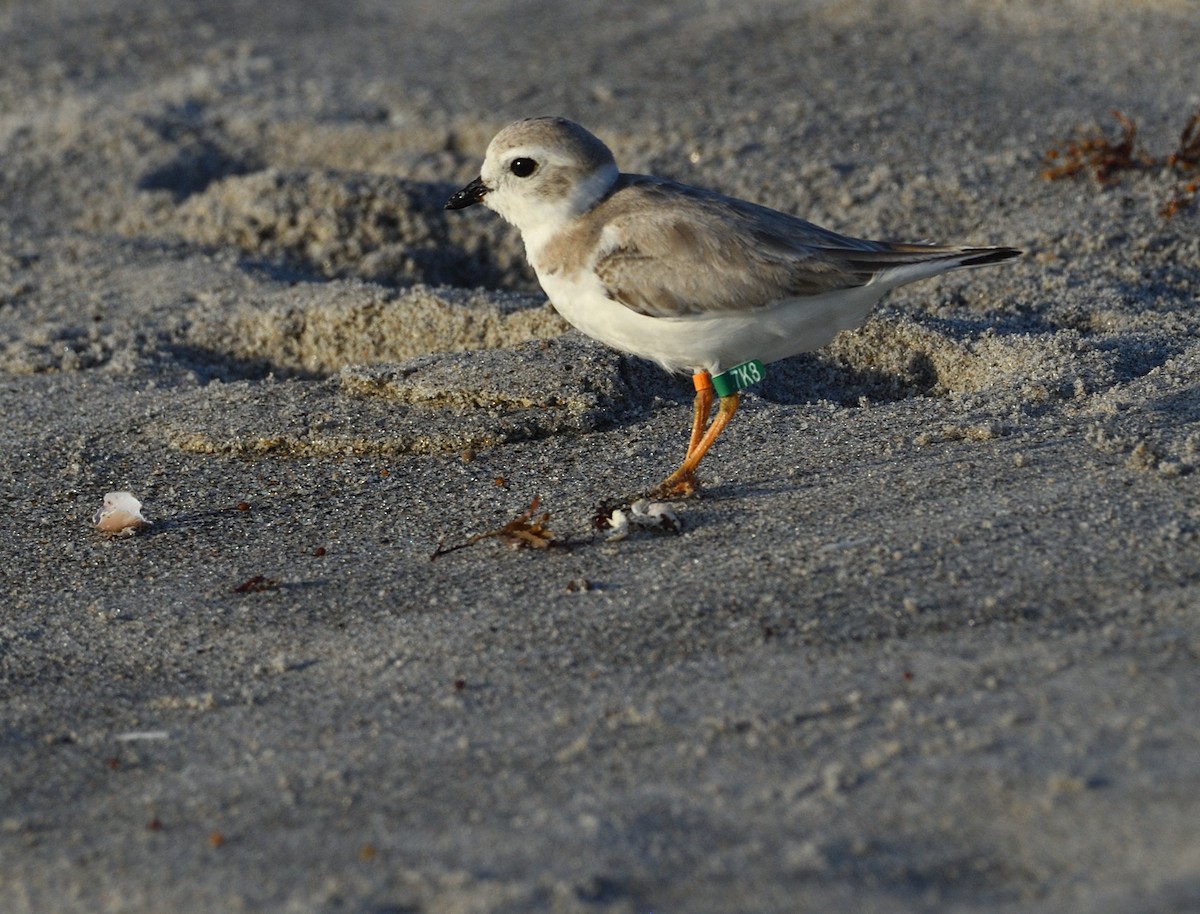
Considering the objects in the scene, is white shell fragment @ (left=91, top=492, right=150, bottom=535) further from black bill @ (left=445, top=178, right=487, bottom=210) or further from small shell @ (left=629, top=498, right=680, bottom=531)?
small shell @ (left=629, top=498, right=680, bottom=531)

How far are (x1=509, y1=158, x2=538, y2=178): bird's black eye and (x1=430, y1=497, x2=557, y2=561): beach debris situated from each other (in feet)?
3.19

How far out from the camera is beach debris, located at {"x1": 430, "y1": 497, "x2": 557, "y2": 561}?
11.7ft

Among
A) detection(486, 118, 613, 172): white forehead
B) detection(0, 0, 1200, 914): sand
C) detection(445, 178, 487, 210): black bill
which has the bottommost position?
detection(0, 0, 1200, 914): sand

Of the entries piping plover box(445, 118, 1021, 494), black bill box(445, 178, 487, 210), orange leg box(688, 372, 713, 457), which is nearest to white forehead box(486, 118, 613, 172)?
piping plover box(445, 118, 1021, 494)

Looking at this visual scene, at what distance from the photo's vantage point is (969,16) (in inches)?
311

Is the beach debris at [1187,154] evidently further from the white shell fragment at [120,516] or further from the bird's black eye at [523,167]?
the white shell fragment at [120,516]

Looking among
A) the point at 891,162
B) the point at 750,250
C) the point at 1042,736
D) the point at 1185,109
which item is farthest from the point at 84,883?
the point at 1185,109

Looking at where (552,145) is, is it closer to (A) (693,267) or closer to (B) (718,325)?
(A) (693,267)

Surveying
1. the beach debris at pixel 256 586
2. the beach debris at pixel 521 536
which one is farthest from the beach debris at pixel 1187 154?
the beach debris at pixel 256 586

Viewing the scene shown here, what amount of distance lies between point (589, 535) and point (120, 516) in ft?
4.41

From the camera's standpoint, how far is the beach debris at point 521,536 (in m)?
3.58

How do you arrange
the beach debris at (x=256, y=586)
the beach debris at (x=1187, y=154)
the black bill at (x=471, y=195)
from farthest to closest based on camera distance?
the beach debris at (x=1187, y=154) < the black bill at (x=471, y=195) < the beach debris at (x=256, y=586)

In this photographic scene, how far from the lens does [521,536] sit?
3.60 m

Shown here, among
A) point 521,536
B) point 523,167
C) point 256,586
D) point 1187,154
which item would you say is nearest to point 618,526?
point 521,536
